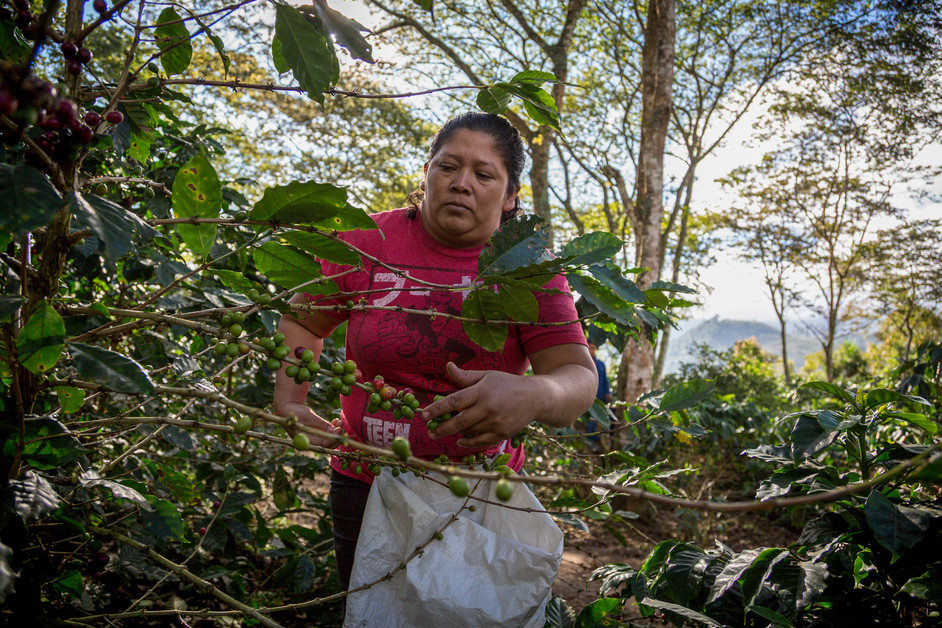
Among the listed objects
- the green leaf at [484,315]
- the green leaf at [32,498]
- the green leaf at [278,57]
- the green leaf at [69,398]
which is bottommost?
the green leaf at [32,498]

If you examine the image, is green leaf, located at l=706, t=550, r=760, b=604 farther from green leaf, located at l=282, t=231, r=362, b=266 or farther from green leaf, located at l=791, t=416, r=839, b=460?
green leaf, located at l=282, t=231, r=362, b=266

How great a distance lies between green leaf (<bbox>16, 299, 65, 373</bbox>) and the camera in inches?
28.0

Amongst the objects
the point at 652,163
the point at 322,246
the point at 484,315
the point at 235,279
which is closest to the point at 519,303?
the point at 484,315

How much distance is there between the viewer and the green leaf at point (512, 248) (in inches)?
38.1

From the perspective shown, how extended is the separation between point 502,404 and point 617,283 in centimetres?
31

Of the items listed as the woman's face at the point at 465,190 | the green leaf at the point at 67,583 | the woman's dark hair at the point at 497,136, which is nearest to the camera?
the green leaf at the point at 67,583

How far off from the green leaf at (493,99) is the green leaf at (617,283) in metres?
0.37

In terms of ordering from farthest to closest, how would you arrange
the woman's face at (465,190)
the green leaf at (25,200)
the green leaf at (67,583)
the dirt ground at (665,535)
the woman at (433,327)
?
the dirt ground at (665,535), the woman's face at (465,190), the woman at (433,327), the green leaf at (67,583), the green leaf at (25,200)

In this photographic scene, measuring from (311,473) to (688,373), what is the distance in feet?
33.6

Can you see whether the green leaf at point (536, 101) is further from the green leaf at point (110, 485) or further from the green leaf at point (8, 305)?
the green leaf at point (110, 485)

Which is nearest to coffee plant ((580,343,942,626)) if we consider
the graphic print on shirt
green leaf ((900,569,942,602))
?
green leaf ((900,569,942,602))

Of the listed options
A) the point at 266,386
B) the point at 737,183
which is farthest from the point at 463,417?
the point at 737,183

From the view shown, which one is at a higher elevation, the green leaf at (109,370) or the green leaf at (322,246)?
the green leaf at (322,246)

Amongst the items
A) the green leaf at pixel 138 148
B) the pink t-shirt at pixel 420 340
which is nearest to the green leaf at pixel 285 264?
the pink t-shirt at pixel 420 340
